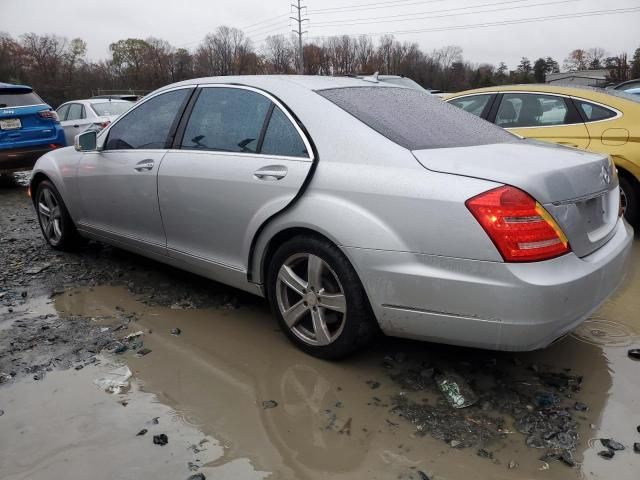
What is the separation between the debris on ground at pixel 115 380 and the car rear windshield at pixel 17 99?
25.9ft

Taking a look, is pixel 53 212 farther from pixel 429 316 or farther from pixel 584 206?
pixel 584 206

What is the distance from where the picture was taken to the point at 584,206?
2.73m

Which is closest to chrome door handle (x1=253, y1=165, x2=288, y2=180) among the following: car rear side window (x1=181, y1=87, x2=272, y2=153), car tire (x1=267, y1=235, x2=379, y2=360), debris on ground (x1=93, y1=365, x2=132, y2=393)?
car rear side window (x1=181, y1=87, x2=272, y2=153)

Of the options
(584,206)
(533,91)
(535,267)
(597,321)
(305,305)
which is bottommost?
(597,321)

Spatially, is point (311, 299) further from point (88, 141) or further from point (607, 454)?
point (88, 141)

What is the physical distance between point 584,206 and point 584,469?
1220mm

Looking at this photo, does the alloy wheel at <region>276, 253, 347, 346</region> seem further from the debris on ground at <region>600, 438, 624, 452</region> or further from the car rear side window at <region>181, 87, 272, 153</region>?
the debris on ground at <region>600, 438, 624, 452</region>

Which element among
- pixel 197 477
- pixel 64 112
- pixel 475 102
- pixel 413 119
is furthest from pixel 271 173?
pixel 64 112

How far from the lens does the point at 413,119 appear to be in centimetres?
323

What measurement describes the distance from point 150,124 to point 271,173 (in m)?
1.55

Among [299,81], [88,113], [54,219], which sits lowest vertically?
[54,219]

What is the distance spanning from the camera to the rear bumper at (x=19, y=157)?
29.8 ft

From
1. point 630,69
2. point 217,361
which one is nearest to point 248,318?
point 217,361

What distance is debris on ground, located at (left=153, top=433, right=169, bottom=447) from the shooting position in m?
2.47
